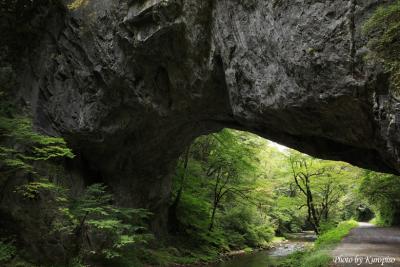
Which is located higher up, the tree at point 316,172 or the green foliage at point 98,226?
the tree at point 316,172

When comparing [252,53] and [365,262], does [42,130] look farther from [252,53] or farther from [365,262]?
[365,262]

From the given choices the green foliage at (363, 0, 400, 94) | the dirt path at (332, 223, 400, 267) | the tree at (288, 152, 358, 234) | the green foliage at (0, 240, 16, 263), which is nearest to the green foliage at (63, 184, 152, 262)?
the green foliage at (0, 240, 16, 263)

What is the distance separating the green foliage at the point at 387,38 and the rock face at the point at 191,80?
24 cm

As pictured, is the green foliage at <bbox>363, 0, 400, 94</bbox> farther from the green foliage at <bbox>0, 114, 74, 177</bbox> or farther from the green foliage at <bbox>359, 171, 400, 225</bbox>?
the green foliage at <bbox>359, 171, 400, 225</bbox>

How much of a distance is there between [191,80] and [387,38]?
22.0 feet

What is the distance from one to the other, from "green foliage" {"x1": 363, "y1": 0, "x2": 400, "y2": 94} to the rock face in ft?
0.80

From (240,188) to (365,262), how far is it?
1247cm

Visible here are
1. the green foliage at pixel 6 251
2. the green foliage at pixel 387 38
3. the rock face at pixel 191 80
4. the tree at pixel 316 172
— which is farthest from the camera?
the tree at pixel 316 172

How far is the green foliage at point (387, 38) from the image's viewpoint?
6.70 meters

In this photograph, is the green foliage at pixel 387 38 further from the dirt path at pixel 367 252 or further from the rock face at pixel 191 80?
the dirt path at pixel 367 252

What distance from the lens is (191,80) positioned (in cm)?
1234

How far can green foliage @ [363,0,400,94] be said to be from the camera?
670 cm

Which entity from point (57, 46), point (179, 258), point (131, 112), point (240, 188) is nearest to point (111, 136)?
point (131, 112)

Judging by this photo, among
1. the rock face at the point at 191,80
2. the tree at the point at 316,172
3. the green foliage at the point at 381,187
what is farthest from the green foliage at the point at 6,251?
the green foliage at the point at 381,187
